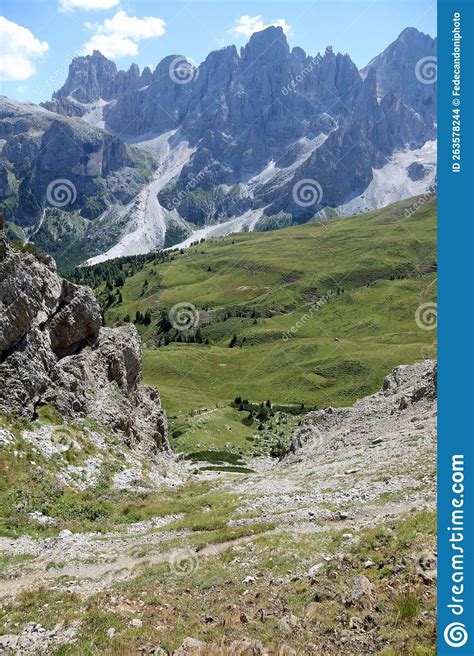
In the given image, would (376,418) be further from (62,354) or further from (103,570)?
(103,570)

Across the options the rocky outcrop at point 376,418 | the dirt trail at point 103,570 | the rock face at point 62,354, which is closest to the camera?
the dirt trail at point 103,570

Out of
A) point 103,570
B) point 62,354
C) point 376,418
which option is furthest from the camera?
point 376,418

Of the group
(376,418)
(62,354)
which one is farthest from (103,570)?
(376,418)

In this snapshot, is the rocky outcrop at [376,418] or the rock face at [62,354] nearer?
the rock face at [62,354]

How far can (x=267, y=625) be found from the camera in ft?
46.8

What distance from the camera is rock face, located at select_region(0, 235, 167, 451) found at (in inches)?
1468

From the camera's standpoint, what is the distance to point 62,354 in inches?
1839

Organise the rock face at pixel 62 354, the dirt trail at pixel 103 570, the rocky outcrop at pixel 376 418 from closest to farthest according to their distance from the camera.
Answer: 1. the dirt trail at pixel 103 570
2. the rock face at pixel 62 354
3. the rocky outcrop at pixel 376 418

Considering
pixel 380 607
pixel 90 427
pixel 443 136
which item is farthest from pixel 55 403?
pixel 443 136

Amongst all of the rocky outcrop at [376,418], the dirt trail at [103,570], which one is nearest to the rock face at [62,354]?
the dirt trail at [103,570]

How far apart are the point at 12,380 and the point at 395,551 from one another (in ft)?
98.3

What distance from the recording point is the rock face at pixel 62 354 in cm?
3728

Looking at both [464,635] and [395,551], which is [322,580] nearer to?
[395,551]

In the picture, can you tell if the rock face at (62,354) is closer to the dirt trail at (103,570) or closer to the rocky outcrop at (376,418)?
the dirt trail at (103,570)
